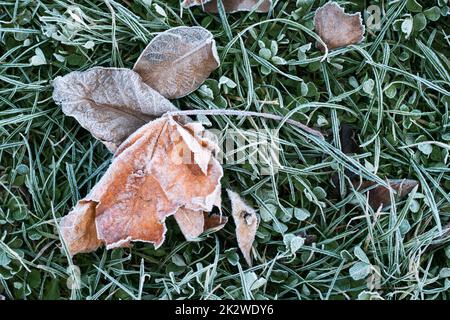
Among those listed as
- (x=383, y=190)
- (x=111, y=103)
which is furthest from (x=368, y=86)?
(x=111, y=103)

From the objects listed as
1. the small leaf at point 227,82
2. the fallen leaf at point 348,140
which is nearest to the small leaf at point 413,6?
the fallen leaf at point 348,140

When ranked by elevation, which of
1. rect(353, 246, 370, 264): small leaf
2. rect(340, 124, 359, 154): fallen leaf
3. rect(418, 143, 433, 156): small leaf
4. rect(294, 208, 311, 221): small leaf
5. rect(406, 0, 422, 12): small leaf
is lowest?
rect(353, 246, 370, 264): small leaf

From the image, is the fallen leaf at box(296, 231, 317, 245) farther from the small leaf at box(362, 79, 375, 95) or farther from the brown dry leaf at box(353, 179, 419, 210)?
the small leaf at box(362, 79, 375, 95)

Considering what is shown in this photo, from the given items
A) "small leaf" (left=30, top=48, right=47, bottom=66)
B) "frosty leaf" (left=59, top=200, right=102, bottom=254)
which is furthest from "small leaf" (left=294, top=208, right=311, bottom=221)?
"small leaf" (left=30, top=48, right=47, bottom=66)

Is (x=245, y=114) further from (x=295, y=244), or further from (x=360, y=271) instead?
(x=360, y=271)
